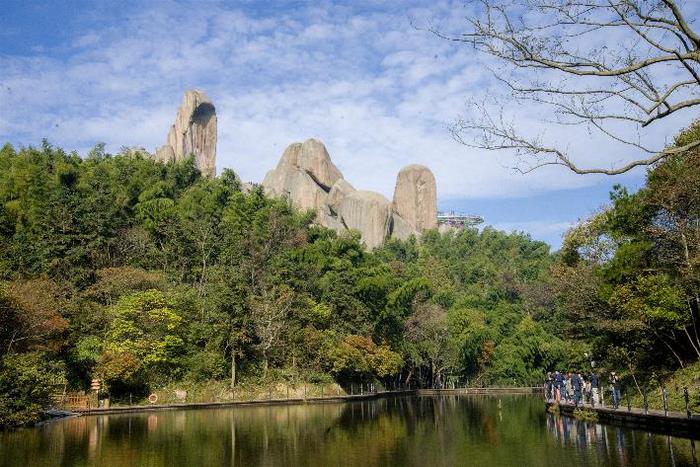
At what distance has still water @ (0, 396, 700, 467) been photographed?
12258mm

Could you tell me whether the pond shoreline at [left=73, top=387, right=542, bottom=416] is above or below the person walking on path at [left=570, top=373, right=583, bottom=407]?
below

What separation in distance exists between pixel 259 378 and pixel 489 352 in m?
25.4

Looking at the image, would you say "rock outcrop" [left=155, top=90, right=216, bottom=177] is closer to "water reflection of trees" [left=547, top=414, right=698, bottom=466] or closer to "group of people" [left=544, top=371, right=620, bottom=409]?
"group of people" [left=544, top=371, right=620, bottom=409]

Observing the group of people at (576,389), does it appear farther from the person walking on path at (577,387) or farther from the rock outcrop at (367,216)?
the rock outcrop at (367,216)

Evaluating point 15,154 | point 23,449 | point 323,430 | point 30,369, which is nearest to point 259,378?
point 30,369

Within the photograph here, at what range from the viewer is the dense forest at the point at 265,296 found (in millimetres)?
22688

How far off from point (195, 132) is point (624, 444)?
303 feet

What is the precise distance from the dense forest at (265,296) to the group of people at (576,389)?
1.45m

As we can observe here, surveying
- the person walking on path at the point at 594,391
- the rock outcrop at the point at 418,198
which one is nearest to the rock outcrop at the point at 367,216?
the rock outcrop at the point at 418,198

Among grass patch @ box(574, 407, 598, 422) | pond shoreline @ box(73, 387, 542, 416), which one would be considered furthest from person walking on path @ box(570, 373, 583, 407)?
pond shoreline @ box(73, 387, 542, 416)

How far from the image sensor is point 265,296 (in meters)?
40.5

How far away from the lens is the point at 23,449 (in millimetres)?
15180

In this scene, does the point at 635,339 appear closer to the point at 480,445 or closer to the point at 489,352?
the point at 480,445

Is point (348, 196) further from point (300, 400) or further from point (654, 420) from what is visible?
point (654, 420)
